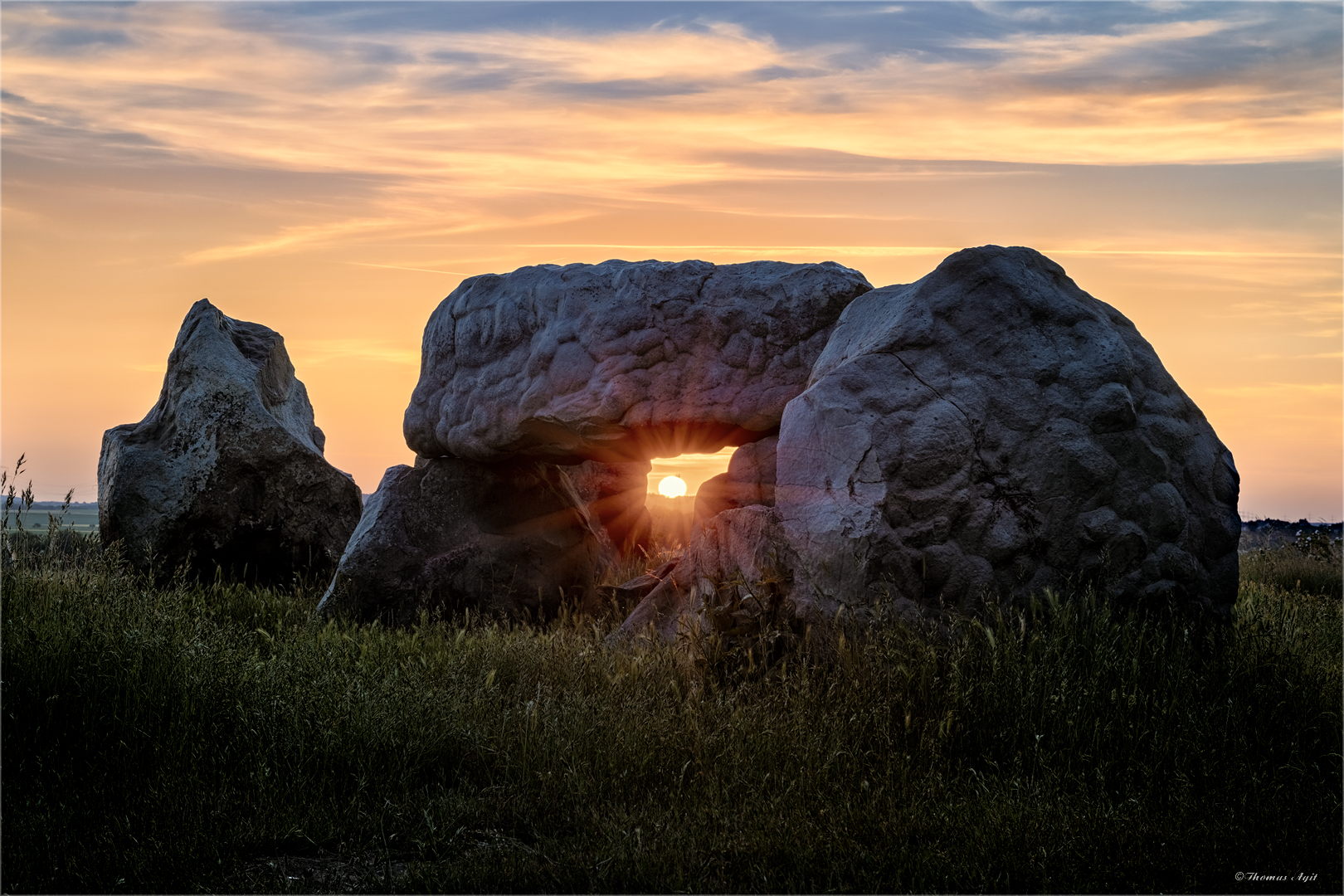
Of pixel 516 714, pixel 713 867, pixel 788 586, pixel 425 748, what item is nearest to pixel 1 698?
pixel 425 748

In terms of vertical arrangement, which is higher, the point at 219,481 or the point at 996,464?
the point at 996,464

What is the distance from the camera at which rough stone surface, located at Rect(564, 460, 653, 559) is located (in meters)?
9.99

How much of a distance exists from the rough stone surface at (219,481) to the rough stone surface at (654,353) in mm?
2501

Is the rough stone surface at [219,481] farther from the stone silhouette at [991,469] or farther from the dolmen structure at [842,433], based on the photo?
the stone silhouette at [991,469]

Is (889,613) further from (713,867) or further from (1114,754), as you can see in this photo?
(713,867)

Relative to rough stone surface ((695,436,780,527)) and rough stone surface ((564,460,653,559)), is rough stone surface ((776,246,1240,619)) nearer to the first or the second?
rough stone surface ((695,436,780,527))

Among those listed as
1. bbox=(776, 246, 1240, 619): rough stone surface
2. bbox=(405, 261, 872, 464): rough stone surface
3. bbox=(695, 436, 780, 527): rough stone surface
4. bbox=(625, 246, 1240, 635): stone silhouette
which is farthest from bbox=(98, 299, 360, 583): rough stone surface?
bbox=(776, 246, 1240, 619): rough stone surface

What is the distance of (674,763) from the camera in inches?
183

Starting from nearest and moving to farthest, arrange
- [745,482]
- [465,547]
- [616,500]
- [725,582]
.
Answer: [725,582] < [745,482] < [465,547] < [616,500]

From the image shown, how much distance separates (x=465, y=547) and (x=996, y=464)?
14.7 ft

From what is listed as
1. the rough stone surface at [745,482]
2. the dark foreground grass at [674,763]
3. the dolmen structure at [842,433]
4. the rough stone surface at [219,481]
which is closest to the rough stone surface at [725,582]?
the dolmen structure at [842,433]

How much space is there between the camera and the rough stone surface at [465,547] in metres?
8.75

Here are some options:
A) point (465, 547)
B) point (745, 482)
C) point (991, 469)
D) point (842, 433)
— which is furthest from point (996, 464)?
point (465, 547)

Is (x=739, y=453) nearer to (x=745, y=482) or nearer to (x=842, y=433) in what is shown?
(x=745, y=482)
